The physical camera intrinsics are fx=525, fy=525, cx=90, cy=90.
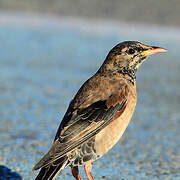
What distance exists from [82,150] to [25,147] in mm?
1827

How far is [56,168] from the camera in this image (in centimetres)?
480

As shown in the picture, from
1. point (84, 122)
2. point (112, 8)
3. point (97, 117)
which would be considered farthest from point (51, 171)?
point (112, 8)

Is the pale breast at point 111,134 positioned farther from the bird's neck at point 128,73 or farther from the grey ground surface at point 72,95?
the grey ground surface at point 72,95

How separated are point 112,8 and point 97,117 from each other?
1377cm

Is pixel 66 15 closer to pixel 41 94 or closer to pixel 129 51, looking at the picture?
pixel 41 94

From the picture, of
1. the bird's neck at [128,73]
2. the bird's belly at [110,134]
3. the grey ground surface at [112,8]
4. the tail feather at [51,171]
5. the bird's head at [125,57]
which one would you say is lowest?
the tail feather at [51,171]

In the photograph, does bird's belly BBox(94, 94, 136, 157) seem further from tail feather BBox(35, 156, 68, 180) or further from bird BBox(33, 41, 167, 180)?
tail feather BBox(35, 156, 68, 180)

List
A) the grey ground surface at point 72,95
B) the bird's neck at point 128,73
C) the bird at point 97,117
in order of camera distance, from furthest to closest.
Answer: the grey ground surface at point 72,95 → the bird's neck at point 128,73 → the bird at point 97,117

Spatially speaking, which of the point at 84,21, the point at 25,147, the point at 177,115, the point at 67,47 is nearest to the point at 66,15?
the point at 84,21

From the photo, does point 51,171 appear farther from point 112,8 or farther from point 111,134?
point 112,8

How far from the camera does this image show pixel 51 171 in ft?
15.6

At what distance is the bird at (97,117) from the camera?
483 centimetres

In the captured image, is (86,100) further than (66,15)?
No

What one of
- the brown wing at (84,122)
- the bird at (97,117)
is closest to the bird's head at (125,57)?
the bird at (97,117)
